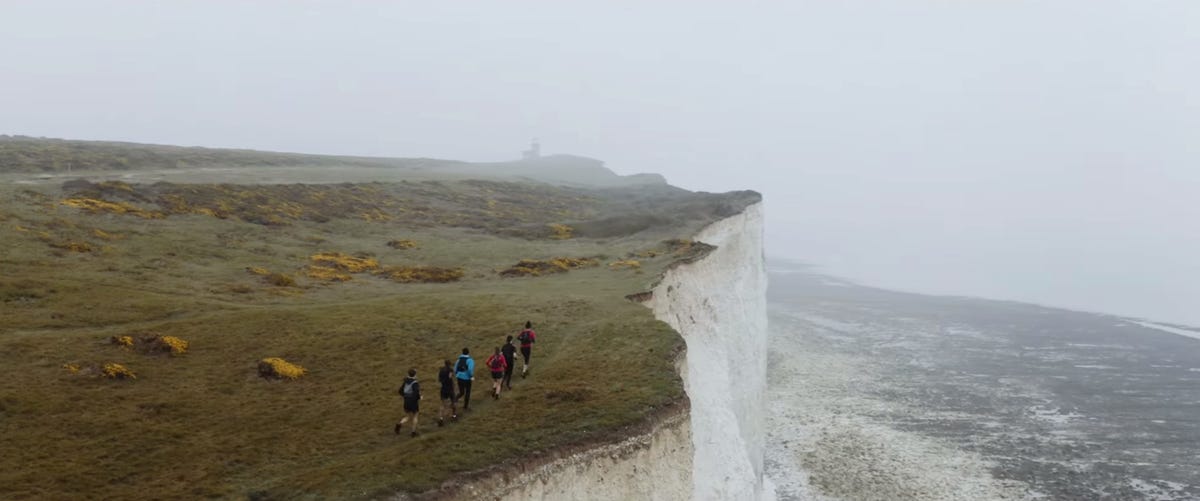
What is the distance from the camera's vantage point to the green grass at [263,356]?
17.2 m

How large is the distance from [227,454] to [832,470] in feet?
112

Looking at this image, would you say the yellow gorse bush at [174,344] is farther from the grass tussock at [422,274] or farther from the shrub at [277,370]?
the grass tussock at [422,274]

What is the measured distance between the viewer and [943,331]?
87500 millimetres

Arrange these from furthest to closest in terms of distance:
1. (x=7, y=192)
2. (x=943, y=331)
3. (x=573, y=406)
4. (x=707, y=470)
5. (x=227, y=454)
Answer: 1. (x=943, y=331)
2. (x=7, y=192)
3. (x=707, y=470)
4. (x=573, y=406)
5. (x=227, y=454)

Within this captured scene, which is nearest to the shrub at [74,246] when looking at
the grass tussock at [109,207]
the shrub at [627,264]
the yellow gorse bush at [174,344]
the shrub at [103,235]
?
the shrub at [103,235]

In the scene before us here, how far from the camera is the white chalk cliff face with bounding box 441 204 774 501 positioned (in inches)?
734

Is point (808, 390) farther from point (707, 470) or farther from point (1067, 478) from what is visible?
point (707, 470)

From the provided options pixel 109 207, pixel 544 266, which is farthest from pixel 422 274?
pixel 109 207

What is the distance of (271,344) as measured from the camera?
26828mm

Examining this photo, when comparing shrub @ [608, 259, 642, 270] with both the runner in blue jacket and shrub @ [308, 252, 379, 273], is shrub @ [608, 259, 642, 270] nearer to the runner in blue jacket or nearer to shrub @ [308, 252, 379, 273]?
shrub @ [308, 252, 379, 273]

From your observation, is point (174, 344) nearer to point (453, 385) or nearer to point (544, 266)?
point (453, 385)

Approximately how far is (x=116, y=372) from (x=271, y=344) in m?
5.26

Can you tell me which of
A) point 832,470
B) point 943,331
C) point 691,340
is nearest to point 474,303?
point 691,340

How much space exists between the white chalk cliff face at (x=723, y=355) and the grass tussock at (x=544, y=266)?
29.5ft
